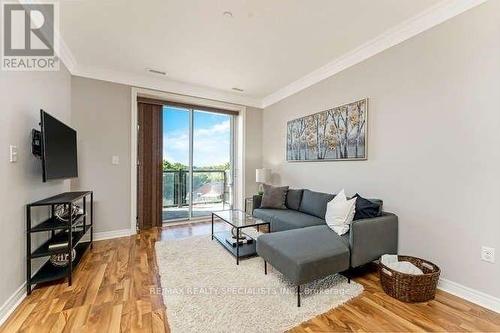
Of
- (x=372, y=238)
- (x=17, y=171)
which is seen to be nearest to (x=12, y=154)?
(x=17, y=171)

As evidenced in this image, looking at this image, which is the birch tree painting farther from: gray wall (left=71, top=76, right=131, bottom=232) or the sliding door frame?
gray wall (left=71, top=76, right=131, bottom=232)

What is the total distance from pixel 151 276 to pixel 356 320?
1.90 metres

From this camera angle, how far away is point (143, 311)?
174cm

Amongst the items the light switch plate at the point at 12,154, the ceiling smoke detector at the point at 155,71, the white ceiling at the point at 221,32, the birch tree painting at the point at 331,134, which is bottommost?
the light switch plate at the point at 12,154

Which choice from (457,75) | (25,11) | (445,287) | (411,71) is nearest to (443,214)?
(445,287)

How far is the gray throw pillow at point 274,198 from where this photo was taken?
12.0 ft

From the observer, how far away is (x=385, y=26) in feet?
7.78

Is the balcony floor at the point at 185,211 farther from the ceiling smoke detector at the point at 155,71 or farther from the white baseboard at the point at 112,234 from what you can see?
the ceiling smoke detector at the point at 155,71

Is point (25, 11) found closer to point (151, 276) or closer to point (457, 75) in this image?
point (151, 276)

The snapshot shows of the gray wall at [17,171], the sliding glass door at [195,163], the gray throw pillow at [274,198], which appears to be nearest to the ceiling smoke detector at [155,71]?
the sliding glass door at [195,163]

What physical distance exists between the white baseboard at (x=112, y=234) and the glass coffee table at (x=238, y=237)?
1.43 meters

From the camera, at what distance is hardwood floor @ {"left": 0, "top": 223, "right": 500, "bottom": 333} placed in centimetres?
158

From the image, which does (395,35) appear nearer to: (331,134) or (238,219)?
(331,134)

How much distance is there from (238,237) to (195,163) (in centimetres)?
236
